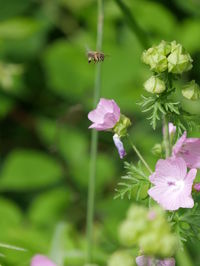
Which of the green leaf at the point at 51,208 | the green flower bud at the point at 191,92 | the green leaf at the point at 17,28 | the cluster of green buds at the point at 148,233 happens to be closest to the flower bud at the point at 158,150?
the green flower bud at the point at 191,92

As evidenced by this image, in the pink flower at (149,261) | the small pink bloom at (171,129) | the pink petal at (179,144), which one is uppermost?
the small pink bloom at (171,129)

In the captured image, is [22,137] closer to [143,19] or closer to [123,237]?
[143,19]

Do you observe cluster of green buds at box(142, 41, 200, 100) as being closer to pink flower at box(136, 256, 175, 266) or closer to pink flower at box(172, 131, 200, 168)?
pink flower at box(172, 131, 200, 168)

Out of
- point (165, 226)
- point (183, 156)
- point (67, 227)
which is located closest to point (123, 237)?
point (165, 226)

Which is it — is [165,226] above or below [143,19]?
below

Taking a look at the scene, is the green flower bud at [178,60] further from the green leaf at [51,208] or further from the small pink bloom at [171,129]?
the green leaf at [51,208]

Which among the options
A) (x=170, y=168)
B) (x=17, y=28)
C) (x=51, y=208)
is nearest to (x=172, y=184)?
(x=170, y=168)

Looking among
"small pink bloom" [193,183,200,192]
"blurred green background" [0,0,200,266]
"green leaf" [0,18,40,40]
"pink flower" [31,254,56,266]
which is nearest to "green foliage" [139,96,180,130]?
"small pink bloom" [193,183,200,192]

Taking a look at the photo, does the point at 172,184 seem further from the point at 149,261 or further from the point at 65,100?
the point at 65,100
